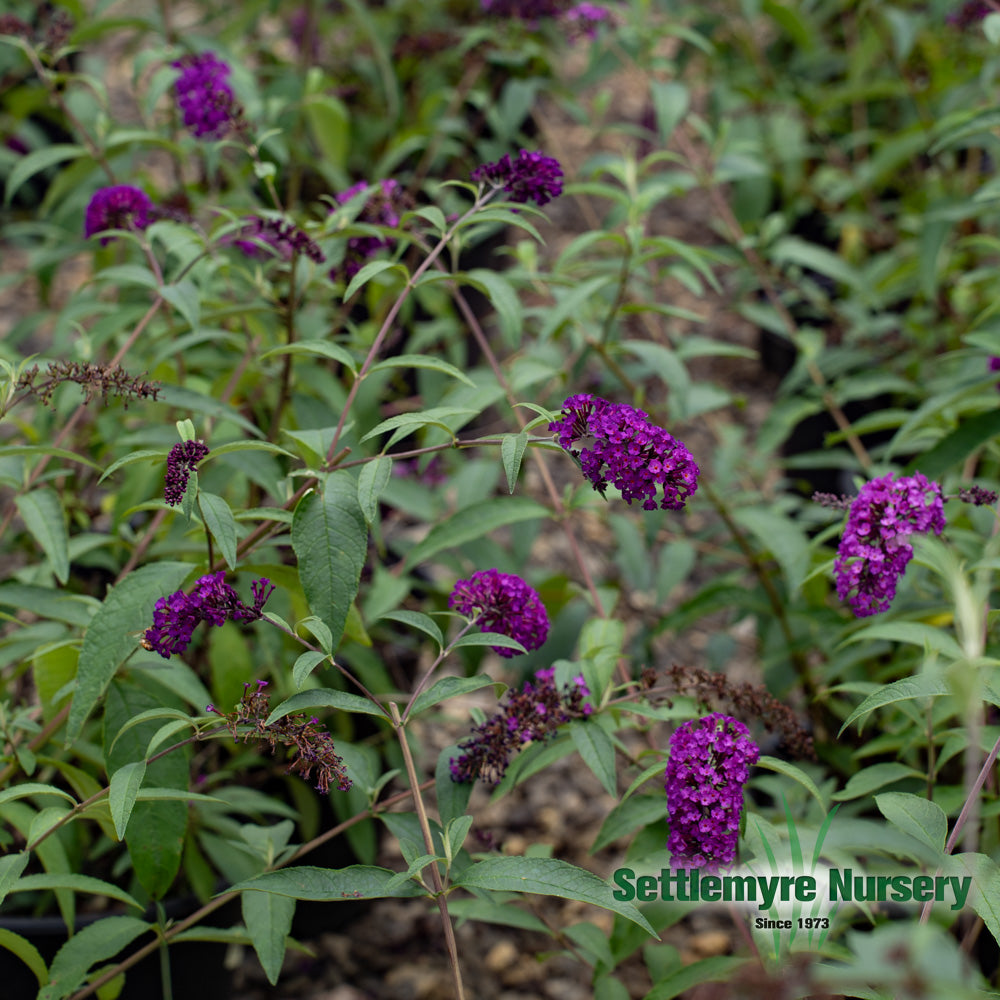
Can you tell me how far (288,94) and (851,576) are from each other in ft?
6.37

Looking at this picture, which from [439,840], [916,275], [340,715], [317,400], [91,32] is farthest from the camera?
[916,275]

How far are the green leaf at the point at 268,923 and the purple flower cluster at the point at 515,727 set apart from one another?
263 millimetres

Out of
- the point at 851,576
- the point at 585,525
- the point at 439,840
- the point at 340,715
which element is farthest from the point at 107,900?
the point at 585,525

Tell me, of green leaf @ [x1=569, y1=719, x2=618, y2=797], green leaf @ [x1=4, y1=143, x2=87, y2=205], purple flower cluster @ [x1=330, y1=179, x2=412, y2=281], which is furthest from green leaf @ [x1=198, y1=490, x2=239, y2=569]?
green leaf @ [x1=4, y1=143, x2=87, y2=205]

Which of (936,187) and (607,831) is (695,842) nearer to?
(607,831)

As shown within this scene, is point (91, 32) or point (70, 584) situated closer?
point (70, 584)

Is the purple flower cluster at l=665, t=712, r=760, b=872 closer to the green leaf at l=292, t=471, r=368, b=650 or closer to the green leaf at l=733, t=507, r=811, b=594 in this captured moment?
the green leaf at l=292, t=471, r=368, b=650

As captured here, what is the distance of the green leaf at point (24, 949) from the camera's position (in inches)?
43.4

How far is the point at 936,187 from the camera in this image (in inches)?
122

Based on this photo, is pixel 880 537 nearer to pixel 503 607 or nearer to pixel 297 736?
pixel 503 607

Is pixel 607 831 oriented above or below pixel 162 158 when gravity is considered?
below

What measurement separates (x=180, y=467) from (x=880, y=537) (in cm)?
79

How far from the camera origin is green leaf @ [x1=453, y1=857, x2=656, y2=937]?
3.14 feet

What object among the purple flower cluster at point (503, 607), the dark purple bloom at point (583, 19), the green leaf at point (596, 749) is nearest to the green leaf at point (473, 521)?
the purple flower cluster at point (503, 607)
